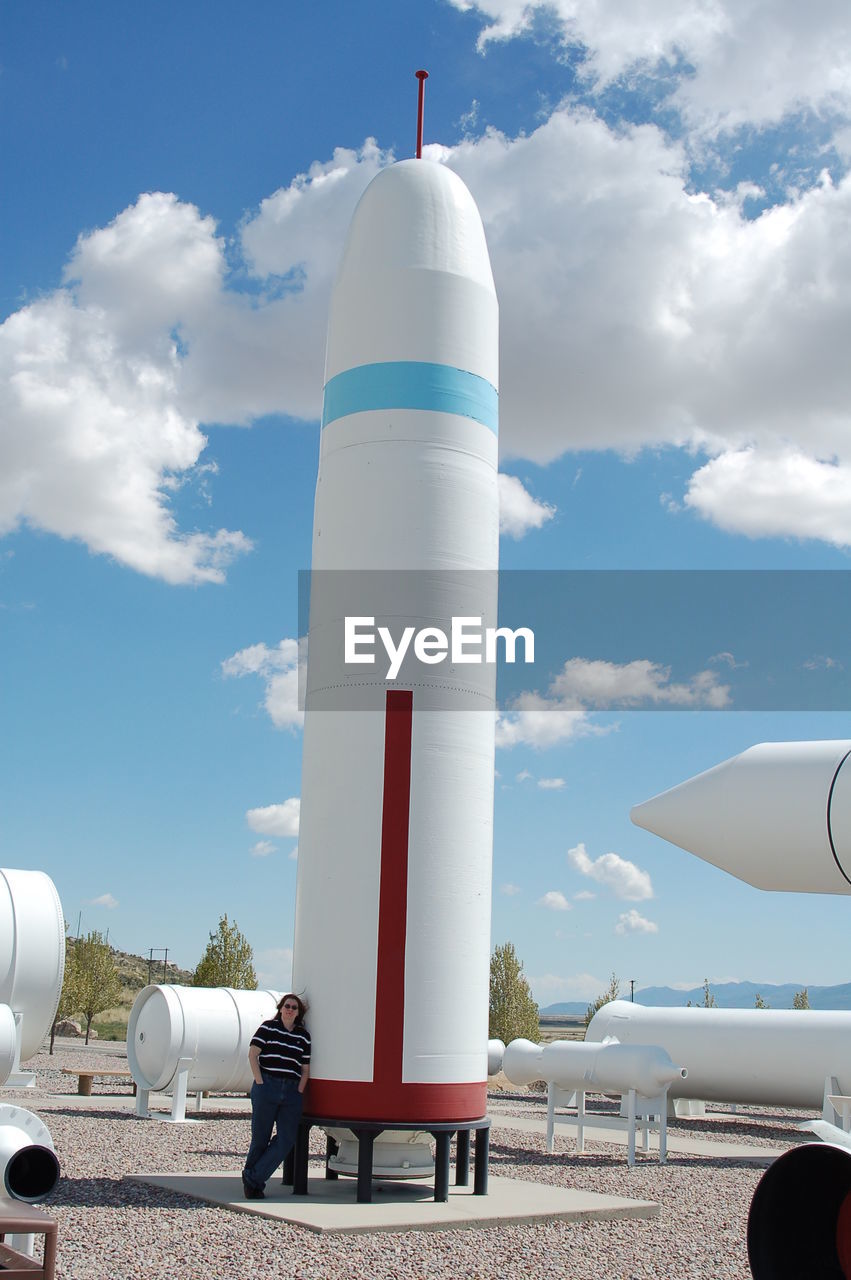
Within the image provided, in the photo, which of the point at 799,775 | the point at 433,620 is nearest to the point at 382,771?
the point at 433,620

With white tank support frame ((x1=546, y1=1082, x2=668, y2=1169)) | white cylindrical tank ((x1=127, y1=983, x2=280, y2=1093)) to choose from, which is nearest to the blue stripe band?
white tank support frame ((x1=546, y1=1082, x2=668, y2=1169))

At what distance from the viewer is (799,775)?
4.88 metres

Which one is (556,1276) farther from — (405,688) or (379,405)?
(379,405)

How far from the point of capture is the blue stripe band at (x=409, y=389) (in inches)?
424

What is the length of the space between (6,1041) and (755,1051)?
35.8ft

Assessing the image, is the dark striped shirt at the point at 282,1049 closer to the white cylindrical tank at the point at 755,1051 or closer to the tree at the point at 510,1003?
the white cylindrical tank at the point at 755,1051

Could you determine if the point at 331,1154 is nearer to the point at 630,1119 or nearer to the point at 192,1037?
the point at 630,1119

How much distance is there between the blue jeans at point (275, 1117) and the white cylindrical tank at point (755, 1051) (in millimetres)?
10606

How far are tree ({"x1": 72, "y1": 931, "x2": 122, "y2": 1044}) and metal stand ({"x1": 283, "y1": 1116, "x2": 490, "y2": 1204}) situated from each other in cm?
3094

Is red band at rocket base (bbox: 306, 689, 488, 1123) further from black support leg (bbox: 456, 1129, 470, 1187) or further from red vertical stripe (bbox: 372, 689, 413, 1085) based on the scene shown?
black support leg (bbox: 456, 1129, 470, 1187)

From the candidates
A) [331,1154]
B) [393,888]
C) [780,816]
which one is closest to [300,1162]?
[331,1154]

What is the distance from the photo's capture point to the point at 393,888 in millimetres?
9773
